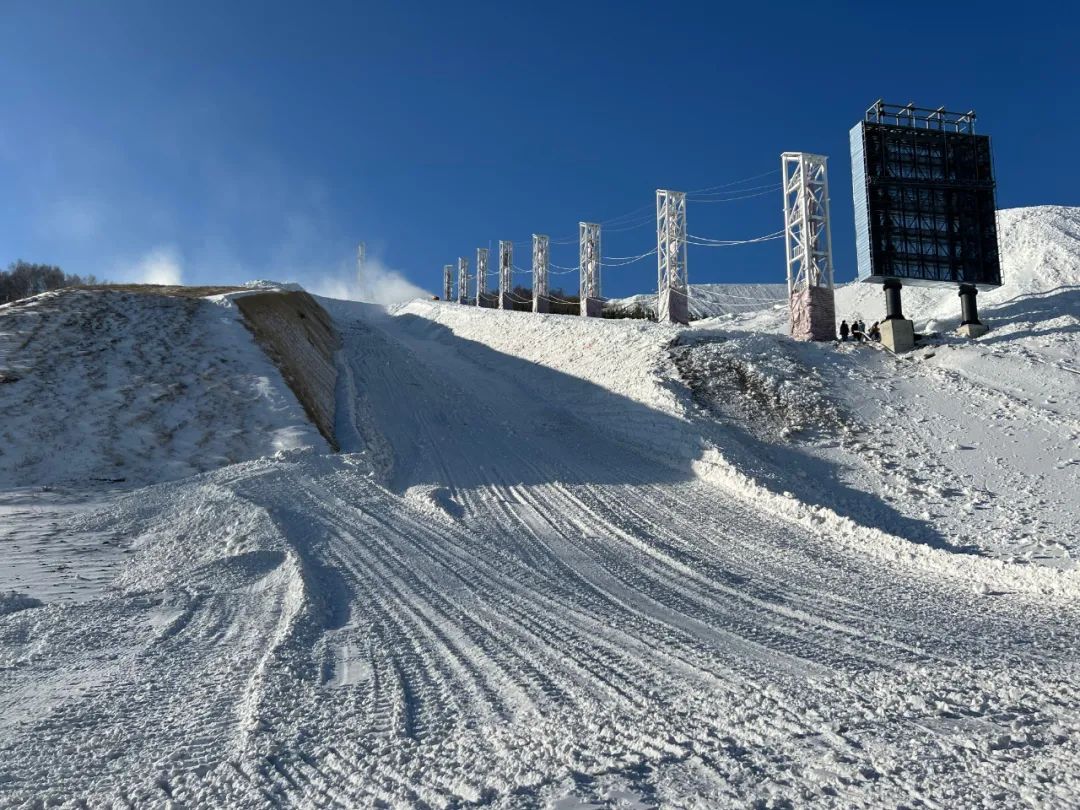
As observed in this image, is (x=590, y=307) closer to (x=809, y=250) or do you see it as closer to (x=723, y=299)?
(x=809, y=250)

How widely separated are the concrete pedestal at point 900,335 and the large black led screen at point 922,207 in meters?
1.58

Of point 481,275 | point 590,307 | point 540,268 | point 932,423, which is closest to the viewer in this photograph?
point 932,423

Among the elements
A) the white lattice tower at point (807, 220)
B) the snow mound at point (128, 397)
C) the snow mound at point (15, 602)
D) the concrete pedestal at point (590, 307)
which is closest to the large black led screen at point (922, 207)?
the white lattice tower at point (807, 220)

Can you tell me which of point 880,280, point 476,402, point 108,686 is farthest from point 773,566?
point 880,280

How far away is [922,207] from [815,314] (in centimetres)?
463

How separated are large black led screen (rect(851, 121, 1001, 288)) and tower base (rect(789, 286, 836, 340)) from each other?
4.29 feet

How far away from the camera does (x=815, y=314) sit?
23406 mm

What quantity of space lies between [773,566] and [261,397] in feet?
33.7

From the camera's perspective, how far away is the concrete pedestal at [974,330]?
22.9 m

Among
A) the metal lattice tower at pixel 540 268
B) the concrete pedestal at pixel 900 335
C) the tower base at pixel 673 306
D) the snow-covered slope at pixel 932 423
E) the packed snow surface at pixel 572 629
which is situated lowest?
the packed snow surface at pixel 572 629

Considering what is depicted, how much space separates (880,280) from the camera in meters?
23.1

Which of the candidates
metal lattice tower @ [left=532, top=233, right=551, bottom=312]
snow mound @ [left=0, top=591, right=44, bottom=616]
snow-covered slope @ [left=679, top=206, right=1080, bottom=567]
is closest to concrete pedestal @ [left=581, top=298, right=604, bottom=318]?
metal lattice tower @ [left=532, top=233, right=551, bottom=312]

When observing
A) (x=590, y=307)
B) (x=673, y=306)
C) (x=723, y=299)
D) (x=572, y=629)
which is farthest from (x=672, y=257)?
(x=723, y=299)

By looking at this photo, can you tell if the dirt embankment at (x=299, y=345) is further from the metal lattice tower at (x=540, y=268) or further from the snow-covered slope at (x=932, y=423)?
the metal lattice tower at (x=540, y=268)
